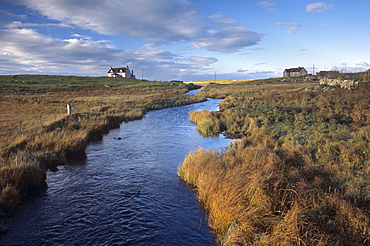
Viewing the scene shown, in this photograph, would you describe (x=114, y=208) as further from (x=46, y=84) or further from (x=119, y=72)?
(x=119, y=72)

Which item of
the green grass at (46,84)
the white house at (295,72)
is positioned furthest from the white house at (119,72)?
the white house at (295,72)

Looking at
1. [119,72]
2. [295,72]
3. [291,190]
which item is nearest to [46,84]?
[119,72]

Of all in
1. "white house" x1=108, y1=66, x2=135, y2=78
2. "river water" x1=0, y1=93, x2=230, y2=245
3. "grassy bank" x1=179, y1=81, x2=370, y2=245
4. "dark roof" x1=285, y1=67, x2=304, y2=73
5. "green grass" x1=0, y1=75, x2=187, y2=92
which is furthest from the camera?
"dark roof" x1=285, y1=67, x2=304, y2=73

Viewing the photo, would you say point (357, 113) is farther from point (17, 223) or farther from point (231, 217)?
point (17, 223)

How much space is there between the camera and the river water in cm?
705

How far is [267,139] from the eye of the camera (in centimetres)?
1505

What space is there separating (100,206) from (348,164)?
9616mm

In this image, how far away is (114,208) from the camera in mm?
8648

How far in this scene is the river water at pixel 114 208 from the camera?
23.1ft

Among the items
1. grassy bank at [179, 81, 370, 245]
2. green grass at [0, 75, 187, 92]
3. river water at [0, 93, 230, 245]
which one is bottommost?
river water at [0, 93, 230, 245]

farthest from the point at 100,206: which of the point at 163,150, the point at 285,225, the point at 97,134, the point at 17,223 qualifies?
the point at 97,134

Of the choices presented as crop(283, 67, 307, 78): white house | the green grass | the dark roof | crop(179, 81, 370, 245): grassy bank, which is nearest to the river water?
crop(179, 81, 370, 245): grassy bank

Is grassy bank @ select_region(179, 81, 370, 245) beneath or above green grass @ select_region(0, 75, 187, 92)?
beneath

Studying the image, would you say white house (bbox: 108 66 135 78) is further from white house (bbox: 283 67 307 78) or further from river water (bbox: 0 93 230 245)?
river water (bbox: 0 93 230 245)
